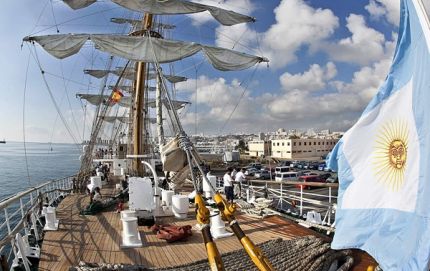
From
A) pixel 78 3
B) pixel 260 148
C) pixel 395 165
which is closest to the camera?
pixel 395 165

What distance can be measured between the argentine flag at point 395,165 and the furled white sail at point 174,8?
15183 mm

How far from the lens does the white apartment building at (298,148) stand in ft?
307

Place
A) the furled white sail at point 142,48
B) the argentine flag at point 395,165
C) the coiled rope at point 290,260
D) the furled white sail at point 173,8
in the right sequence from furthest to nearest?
1. the furled white sail at point 173,8
2. the furled white sail at point 142,48
3. the coiled rope at point 290,260
4. the argentine flag at point 395,165

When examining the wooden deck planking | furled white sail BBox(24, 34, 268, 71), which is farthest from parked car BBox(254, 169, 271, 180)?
the wooden deck planking

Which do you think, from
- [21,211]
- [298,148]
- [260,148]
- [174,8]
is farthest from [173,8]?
[260,148]

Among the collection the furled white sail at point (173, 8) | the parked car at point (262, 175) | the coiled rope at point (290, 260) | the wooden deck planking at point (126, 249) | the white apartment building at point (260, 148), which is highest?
the furled white sail at point (173, 8)

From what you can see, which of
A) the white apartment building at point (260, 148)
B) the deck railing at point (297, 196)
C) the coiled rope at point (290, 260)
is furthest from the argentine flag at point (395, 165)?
the white apartment building at point (260, 148)

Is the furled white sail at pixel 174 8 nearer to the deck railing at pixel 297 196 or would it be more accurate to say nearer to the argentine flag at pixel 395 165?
the deck railing at pixel 297 196

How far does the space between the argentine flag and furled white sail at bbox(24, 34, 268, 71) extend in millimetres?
10891

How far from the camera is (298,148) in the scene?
95.0m

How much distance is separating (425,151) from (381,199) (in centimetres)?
85

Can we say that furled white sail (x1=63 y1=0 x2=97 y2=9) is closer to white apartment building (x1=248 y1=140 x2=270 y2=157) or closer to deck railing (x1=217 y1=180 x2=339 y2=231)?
deck railing (x1=217 y1=180 x2=339 y2=231)

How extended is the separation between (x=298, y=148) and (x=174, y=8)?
82.0 m

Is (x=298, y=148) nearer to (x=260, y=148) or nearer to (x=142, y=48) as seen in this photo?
(x=260, y=148)
